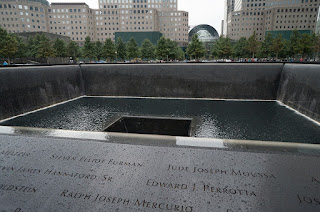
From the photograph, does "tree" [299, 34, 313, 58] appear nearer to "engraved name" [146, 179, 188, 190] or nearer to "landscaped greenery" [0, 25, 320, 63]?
"landscaped greenery" [0, 25, 320, 63]

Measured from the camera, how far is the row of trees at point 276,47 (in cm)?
3853

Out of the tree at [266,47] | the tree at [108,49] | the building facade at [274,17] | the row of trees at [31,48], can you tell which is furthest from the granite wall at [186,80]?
the building facade at [274,17]

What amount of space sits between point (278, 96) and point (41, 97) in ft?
36.4

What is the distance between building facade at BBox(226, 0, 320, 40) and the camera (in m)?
79.1

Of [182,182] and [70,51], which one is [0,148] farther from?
[70,51]

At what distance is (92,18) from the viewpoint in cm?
8388

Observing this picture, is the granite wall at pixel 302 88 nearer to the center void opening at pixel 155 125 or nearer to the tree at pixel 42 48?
the center void opening at pixel 155 125

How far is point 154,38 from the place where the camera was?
67875 mm

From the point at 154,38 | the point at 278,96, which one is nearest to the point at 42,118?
the point at 278,96

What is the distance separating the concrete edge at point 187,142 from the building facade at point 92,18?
84214 millimetres

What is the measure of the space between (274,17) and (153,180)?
96.6m

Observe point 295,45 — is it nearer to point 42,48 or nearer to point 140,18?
point 42,48

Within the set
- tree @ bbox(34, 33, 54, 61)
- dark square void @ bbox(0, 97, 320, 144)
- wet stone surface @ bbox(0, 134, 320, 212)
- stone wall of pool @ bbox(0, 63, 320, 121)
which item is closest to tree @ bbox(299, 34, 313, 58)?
stone wall of pool @ bbox(0, 63, 320, 121)

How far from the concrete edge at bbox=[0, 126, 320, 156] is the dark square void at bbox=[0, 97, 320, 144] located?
3106mm
